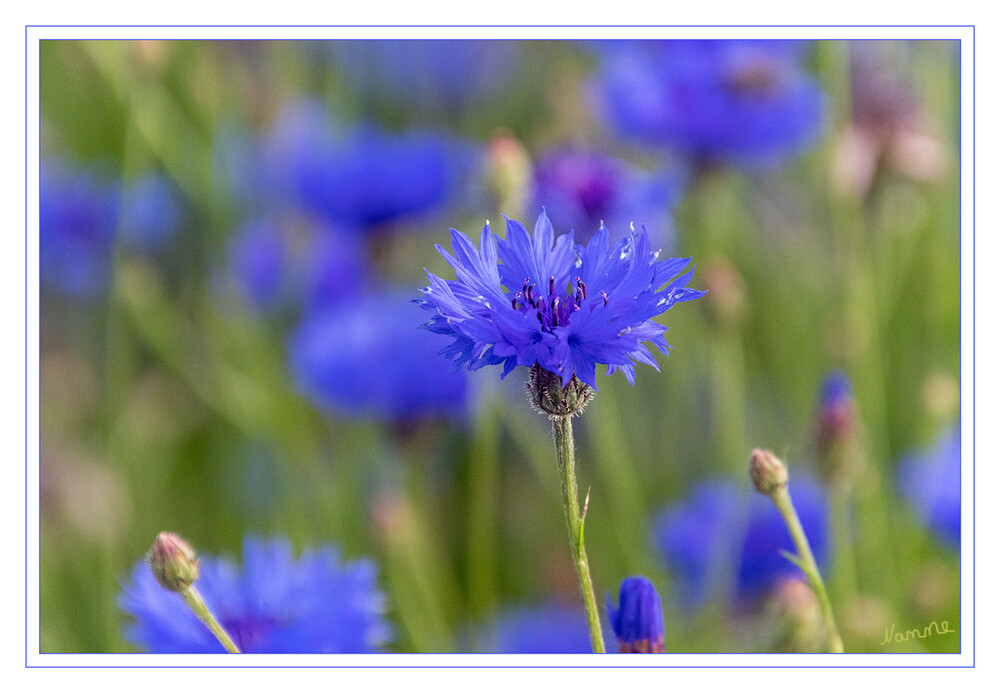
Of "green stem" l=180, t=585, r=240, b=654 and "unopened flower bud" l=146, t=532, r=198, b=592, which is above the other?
"unopened flower bud" l=146, t=532, r=198, b=592

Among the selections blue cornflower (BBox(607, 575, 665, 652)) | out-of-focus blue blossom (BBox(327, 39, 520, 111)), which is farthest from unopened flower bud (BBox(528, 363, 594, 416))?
out-of-focus blue blossom (BBox(327, 39, 520, 111))

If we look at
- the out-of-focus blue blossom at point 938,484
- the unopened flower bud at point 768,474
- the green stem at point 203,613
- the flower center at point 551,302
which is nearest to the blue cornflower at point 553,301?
the flower center at point 551,302

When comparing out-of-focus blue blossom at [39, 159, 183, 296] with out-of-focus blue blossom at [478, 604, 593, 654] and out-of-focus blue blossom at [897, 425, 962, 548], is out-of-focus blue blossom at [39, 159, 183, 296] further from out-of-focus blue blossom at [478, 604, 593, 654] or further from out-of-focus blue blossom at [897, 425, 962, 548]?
out-of-focus blue blossom at [897, 425, 962, 548]

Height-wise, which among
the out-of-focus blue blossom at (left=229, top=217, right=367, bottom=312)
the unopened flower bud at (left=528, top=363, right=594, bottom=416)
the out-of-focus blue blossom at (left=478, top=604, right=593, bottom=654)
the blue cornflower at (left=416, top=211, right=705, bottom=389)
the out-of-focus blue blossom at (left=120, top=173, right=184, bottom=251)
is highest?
the out-of-focus blue blossom at (left=120, top=173, right=184, bottom=251)

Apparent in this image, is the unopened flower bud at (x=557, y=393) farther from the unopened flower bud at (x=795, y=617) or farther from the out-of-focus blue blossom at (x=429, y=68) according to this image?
the out-of-focus blue blossom at (x=429, y=68)

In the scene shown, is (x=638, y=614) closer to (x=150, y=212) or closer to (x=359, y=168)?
(x=359, y=168)

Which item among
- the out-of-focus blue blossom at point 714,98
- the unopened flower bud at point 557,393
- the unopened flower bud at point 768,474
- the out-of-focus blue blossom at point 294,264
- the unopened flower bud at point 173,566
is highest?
the out-of-focus blue blossom at point 714,98
